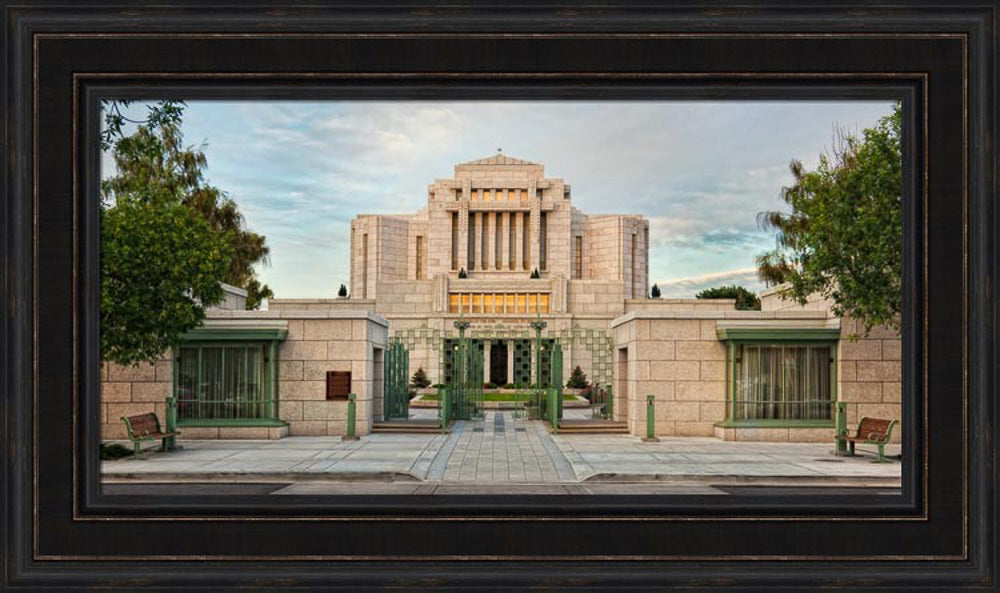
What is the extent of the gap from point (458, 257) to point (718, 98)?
75.0 meters

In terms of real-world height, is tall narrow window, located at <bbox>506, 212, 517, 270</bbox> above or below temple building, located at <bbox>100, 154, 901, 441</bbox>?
above

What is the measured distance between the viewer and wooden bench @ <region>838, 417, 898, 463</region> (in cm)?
1692

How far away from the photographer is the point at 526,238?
8469 cm

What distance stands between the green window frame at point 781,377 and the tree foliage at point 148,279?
505 inches

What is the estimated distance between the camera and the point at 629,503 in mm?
6629

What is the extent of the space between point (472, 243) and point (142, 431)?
2691 inches

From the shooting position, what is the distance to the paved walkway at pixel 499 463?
14562mm

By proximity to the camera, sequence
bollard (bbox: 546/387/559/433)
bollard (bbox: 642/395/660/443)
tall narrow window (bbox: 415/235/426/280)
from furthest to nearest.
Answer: tall narrow window (bbox: 415/235/426/280)
bollard (bbox: 546/387/559/433)
bollard (bbox: 642/395/660/443)

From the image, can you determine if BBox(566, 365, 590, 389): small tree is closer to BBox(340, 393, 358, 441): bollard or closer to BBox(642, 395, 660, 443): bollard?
BBox(642, 395, 660, 443): bollard

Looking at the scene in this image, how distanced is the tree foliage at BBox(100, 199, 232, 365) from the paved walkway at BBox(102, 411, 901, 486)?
2.56 m

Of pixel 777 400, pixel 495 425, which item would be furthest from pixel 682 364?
pixel 495 425

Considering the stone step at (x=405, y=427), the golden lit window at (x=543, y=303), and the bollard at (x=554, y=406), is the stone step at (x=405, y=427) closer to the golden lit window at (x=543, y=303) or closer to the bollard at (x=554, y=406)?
the bollard at (x=554, y=406)

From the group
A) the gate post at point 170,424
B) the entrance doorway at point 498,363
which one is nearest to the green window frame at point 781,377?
the gate post at point 170,424

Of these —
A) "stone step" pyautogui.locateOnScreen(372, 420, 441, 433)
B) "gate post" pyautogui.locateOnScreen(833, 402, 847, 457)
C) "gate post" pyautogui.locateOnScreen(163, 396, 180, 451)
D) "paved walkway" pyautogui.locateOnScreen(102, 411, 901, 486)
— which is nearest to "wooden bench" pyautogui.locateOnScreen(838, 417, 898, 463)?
"gate post" pyautogui.locateOnScreen(833, 402, 847, 457)
